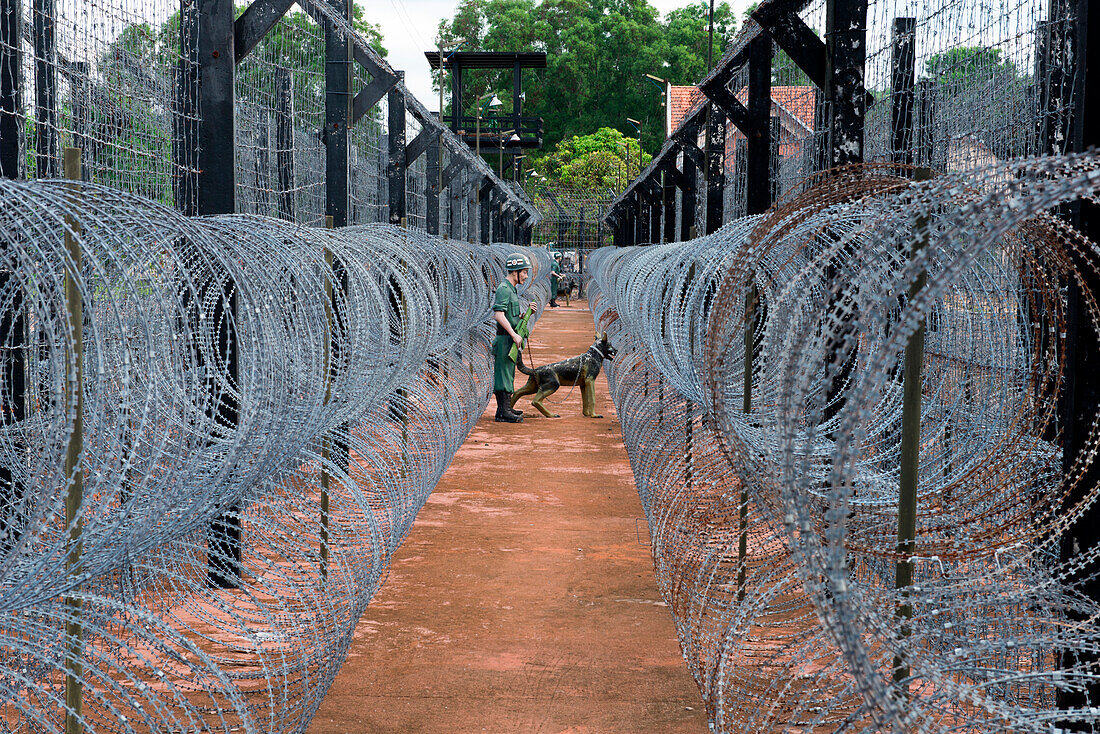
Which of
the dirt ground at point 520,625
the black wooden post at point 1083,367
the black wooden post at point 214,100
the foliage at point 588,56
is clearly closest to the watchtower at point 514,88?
the foliage at point 588,56

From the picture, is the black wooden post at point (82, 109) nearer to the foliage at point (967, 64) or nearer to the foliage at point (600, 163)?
the foliage at point (967, 64)

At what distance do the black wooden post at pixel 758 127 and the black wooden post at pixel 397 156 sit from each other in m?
5.21

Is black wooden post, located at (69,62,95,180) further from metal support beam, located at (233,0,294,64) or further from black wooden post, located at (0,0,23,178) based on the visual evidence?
metal support beam, located at (233,0,294,64)

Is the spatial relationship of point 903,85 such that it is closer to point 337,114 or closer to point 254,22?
point 254,22

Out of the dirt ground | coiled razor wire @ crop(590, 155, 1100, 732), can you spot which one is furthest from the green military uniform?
coiled razor wire @ crop(590, 155, 1100, 732)

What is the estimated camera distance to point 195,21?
6.20 m

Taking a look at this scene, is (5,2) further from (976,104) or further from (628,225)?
(628,225)

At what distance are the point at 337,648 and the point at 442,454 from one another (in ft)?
11.4

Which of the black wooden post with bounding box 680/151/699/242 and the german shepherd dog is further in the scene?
the black wooden post with bounding box 680/151/699/242

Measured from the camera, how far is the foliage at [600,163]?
47594 mm


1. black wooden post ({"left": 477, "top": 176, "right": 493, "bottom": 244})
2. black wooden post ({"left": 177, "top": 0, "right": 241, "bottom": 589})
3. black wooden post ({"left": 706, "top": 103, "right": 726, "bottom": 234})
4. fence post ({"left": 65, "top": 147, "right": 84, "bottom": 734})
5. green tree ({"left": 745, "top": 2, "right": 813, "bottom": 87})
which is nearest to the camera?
fence post ({"left": 65, "top": 147, "right": 84, "bottom": 734})

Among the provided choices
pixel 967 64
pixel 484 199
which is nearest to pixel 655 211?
pixel 484 199

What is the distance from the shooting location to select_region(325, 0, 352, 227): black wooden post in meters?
8.98

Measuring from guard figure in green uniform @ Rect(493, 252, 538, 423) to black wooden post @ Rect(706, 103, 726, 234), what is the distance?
230 cm
